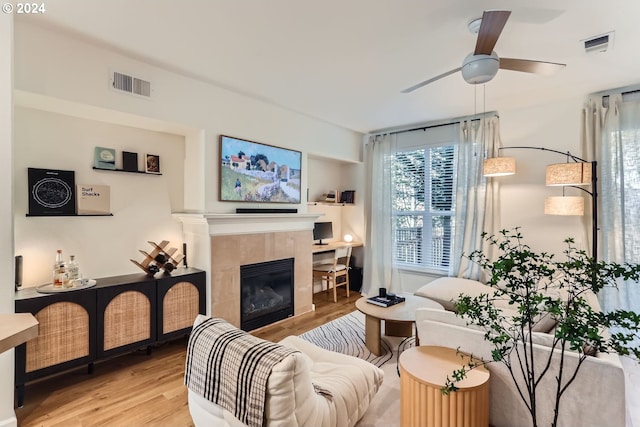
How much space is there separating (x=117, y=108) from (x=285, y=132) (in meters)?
1.94

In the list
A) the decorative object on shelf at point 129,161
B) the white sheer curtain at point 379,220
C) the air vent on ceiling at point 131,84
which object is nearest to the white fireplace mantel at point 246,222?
the decorative object on shelf at point 129,161

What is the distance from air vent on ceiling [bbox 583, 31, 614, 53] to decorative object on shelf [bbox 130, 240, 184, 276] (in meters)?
4.10

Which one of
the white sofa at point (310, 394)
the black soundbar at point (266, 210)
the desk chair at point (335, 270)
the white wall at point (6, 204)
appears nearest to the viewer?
the white sofa at point (310, 394)

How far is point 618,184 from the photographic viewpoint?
11.2ft

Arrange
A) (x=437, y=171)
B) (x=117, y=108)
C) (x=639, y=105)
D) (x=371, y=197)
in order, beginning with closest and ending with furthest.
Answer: (x=117, y=108)
(x=639, y=105)
(x=437, y=171)
(x=371, y=197)

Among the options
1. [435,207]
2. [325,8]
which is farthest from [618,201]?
[325,8]

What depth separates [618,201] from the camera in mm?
3395

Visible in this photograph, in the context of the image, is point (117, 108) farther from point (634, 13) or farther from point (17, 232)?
point (634, 13)

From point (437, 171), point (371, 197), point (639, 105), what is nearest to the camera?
point (639, 105)

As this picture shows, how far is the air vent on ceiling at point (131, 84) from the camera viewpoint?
266 cm

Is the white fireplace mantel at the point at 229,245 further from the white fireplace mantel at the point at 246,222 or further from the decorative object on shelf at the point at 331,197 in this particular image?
the decorative object on shelf at the point at 331,197

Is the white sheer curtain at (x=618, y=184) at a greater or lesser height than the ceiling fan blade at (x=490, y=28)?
lesser

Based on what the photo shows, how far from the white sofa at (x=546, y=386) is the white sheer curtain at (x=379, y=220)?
9.47 ft

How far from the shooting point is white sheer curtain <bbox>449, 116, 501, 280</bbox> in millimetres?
4195
